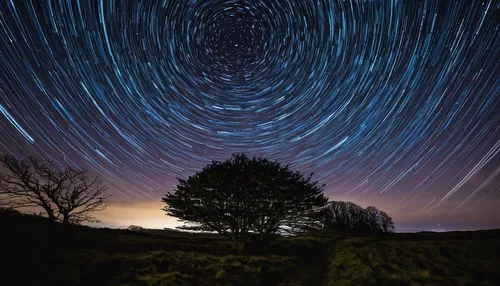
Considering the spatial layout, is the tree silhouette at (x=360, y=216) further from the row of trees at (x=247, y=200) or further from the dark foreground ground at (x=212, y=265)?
the dark foreground ground at (x=212, y=265)

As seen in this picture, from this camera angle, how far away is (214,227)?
2067 centimetres

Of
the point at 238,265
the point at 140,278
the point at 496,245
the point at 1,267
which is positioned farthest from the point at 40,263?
the point at 496,245

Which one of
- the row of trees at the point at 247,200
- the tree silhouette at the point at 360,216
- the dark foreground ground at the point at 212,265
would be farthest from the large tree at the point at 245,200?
the tree silhouette at the point at 360,216

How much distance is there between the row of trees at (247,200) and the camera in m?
19.8

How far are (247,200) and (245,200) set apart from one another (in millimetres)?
220

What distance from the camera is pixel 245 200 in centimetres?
1977

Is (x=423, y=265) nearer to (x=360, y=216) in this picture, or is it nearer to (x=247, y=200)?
(x=247, y=200)

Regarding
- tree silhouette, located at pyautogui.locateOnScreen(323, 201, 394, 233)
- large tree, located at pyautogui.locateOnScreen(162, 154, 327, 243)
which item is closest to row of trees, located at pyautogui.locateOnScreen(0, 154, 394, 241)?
large tree, located at pyautogui.locateOnScreen(162, 154, 327, 243)

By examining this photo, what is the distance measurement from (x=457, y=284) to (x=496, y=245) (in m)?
5.65

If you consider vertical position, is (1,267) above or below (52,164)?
below

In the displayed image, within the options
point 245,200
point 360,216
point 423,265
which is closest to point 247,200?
point 245,200

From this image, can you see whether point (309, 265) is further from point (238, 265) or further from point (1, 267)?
point (1, 267)

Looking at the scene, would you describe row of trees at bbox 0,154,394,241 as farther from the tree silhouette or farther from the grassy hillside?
the tree silhouette

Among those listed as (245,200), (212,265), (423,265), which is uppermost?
(245,200)
